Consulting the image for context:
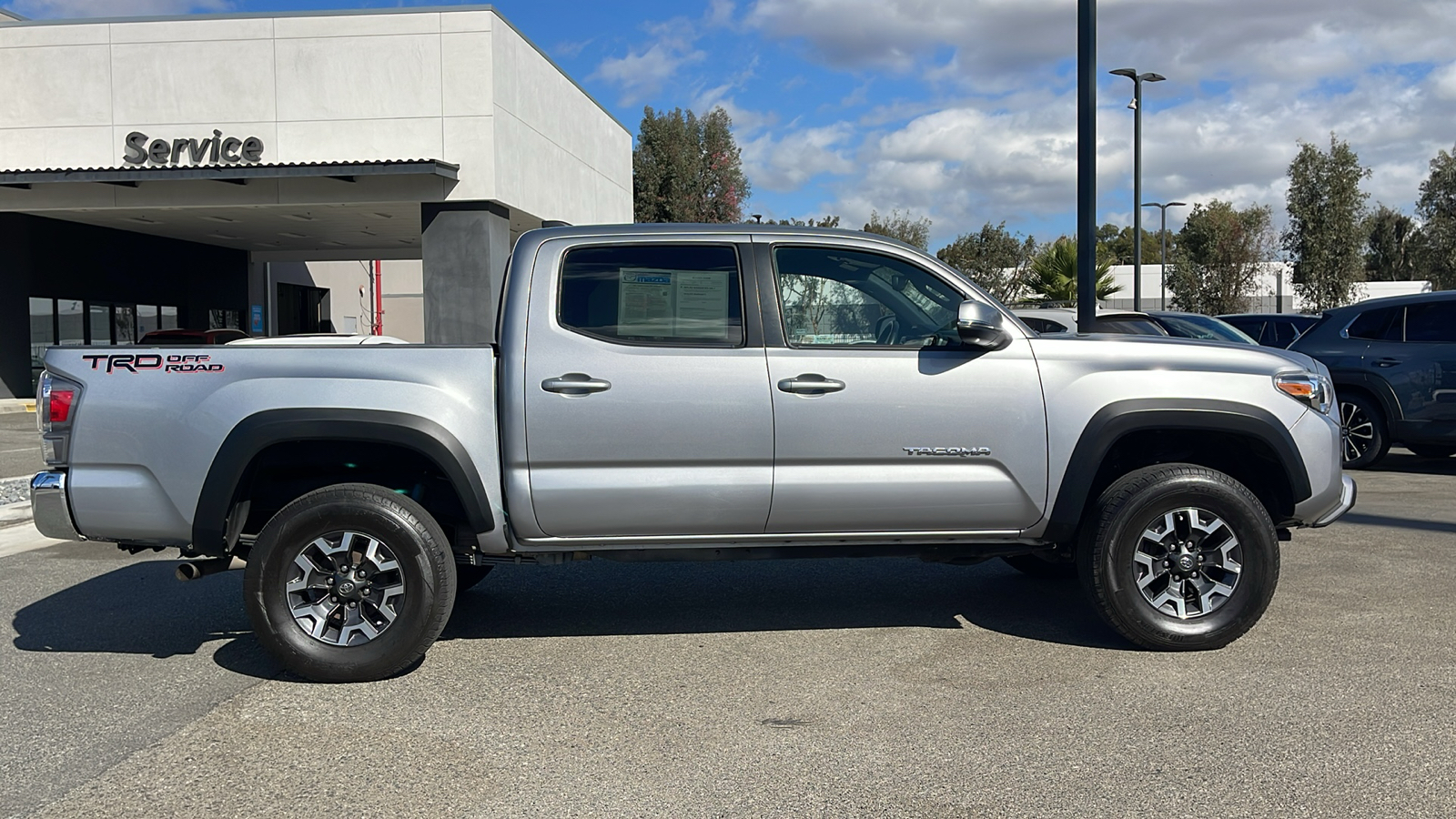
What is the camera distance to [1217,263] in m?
36.6

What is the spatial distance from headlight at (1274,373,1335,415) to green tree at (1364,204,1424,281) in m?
54.6

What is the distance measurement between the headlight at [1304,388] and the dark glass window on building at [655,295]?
8.27 ft

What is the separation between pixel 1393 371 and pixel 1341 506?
7029 mm

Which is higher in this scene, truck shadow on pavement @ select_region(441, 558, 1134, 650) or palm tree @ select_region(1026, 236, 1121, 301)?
palm tree @ select_region(1026, 236, 1121, 301)

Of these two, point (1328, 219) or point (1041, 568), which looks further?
point (1328, 219)

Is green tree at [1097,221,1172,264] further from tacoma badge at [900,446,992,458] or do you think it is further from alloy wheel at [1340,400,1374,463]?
tacoma badge at [900,446,992,458]

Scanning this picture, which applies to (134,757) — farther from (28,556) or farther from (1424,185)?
(1424,185)

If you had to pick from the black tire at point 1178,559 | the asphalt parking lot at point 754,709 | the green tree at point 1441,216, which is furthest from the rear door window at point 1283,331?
the green tree at point 1441,216

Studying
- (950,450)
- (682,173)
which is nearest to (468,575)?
(950,450)

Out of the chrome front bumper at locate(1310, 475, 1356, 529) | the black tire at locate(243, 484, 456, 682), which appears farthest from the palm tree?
the black tire at locate(243, 484, 456, 682)

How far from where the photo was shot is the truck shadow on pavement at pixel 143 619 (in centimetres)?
560

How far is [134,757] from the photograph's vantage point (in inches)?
163

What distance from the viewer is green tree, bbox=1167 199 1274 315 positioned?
36.2 metres

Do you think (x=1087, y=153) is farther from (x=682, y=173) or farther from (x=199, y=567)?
(x=682, y=173)
